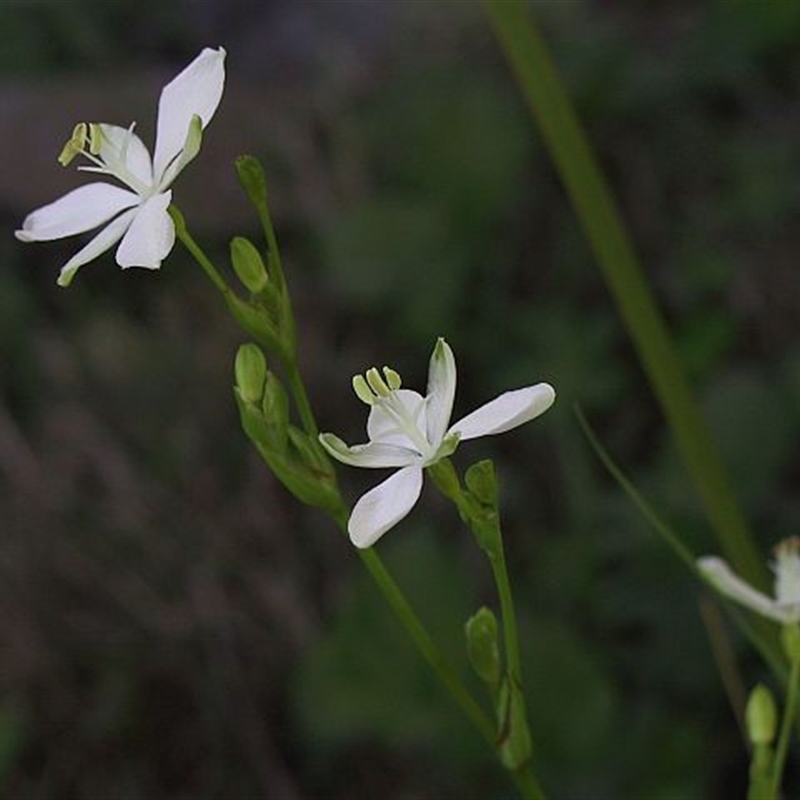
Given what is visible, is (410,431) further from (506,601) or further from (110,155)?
(110,155)

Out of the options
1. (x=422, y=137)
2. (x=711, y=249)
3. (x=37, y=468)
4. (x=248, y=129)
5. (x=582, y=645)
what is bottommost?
(x=582, y=645)

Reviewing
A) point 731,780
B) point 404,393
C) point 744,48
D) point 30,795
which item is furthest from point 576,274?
point 404,393

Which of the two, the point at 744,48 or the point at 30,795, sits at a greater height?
the point at 744,48

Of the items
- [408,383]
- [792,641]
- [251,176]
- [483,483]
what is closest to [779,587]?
[792,641]

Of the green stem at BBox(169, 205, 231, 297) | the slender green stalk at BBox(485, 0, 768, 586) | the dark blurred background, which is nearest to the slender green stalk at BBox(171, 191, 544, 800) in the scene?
the green stem at BBox(169, 205, 231, 297)

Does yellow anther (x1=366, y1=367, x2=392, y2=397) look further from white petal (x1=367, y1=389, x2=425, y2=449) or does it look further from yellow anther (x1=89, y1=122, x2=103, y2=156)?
yellow anther (x1=89, y1=122, x2=103, y2=156)

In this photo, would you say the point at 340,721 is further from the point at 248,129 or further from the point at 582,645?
the point at 248,129

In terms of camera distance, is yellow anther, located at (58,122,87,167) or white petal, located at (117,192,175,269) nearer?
white petal, located at (117,192,175,269)

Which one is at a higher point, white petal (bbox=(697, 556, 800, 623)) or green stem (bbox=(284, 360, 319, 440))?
green stem (bbox=(284, 360, 319, 440))
